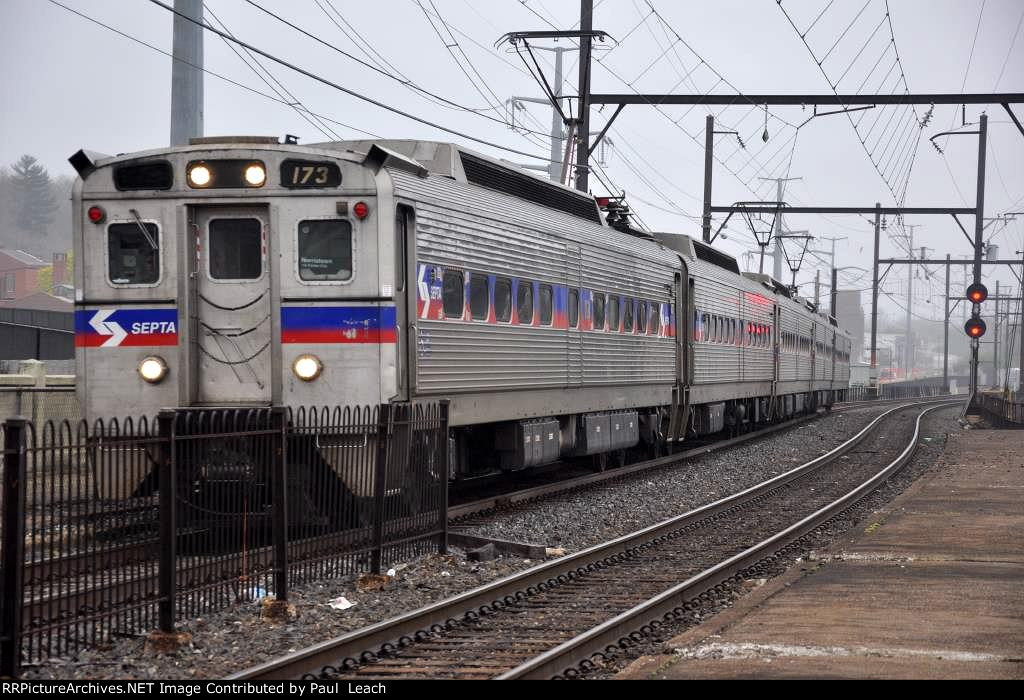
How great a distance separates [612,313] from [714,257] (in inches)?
372

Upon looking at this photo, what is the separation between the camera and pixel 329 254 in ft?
37.6

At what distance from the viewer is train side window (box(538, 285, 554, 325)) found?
51.8 feet

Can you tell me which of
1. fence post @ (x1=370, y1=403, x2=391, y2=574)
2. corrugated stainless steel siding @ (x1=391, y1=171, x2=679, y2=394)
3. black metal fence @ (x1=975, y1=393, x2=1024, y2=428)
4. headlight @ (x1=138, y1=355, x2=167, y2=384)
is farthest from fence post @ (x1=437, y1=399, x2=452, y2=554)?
black metal fence @ (x1=975, y1=393, x2=1024, y2=428)

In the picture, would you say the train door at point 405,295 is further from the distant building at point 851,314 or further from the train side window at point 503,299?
the distant building at point 851,314

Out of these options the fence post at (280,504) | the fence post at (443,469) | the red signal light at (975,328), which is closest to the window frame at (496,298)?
the fence post at (443,469)

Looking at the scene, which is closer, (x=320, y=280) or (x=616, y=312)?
(x=320, y=280)

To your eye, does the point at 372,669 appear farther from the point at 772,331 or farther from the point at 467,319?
the point at 772,331

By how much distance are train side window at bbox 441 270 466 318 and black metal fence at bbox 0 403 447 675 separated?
1478 millimetres

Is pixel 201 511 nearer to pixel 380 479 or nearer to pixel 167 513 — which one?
pixel 167 513

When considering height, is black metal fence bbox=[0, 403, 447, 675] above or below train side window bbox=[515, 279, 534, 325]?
below

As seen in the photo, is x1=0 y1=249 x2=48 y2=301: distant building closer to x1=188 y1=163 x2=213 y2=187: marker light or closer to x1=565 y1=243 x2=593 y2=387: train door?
x1=565 y1=243 x2=593 y2=387: train door

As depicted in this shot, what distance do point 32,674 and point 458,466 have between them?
7.53m

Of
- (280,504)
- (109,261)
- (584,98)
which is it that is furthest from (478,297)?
(584,98)

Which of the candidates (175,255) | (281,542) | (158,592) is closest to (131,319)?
(175,255)
